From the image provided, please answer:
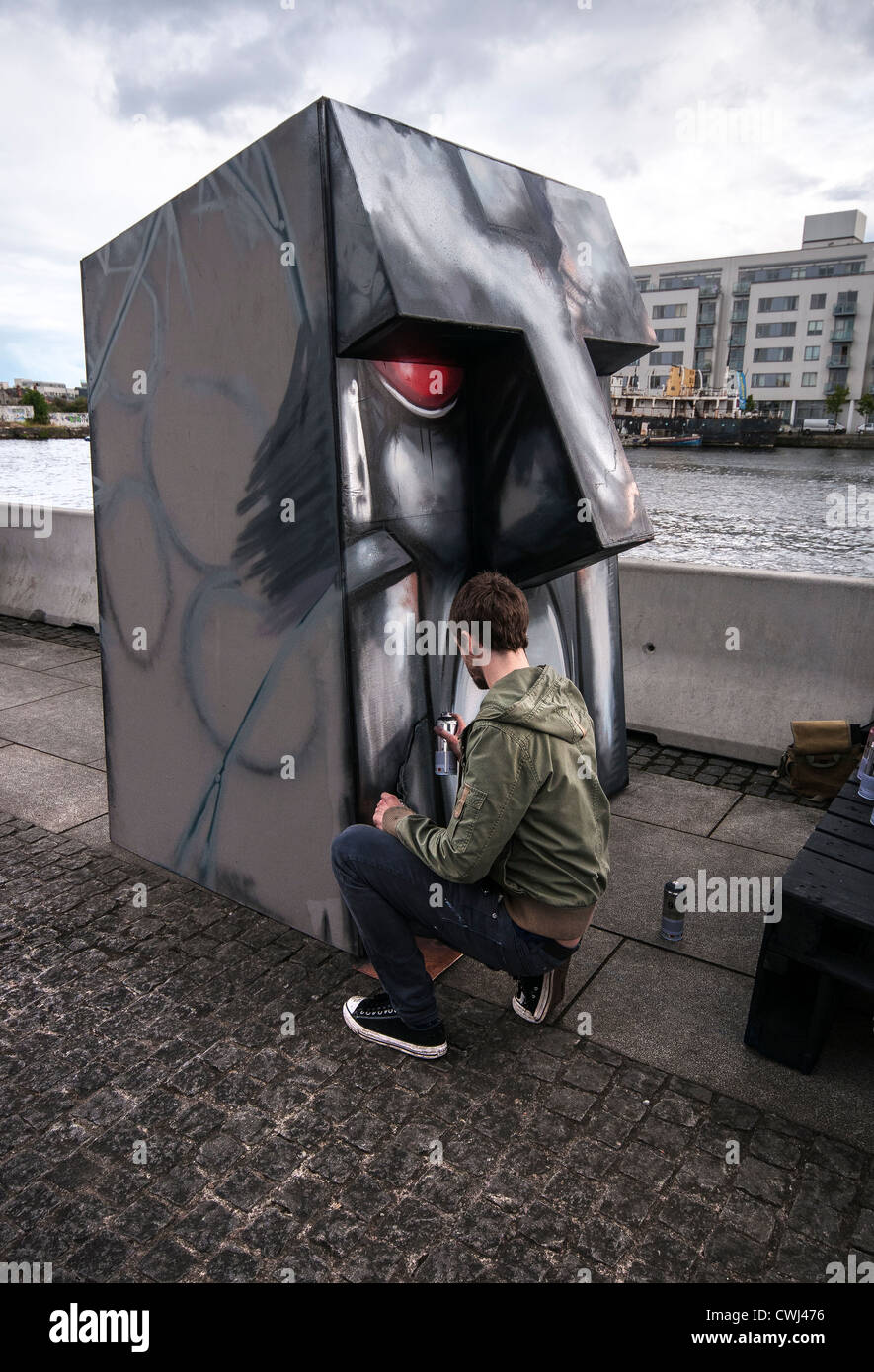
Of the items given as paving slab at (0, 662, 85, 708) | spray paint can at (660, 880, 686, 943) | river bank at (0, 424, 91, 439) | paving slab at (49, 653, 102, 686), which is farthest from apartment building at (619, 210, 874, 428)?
spray paint can at (660, 880, 686, 943)

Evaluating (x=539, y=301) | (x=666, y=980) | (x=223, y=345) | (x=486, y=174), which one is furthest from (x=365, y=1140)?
(x=486, y=174)

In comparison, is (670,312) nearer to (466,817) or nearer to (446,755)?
(446,755)

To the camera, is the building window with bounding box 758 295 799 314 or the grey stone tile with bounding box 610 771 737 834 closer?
the grey stone tile with bounding box 610 771 737 834

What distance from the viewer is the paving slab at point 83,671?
7395mm

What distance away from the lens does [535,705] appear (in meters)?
2.54

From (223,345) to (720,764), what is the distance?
3.98 metres

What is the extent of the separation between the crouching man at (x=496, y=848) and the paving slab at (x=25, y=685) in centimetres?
498

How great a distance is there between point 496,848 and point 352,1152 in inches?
39.6

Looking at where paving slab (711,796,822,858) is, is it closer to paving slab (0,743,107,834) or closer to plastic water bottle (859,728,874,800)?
plastic water bottle (859,728,874,800)

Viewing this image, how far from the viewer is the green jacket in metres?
2.51

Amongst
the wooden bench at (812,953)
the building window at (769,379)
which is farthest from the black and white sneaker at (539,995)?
the building window at (769,379)

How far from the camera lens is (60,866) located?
437cm

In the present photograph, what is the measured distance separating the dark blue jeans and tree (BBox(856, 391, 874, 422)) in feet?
290
